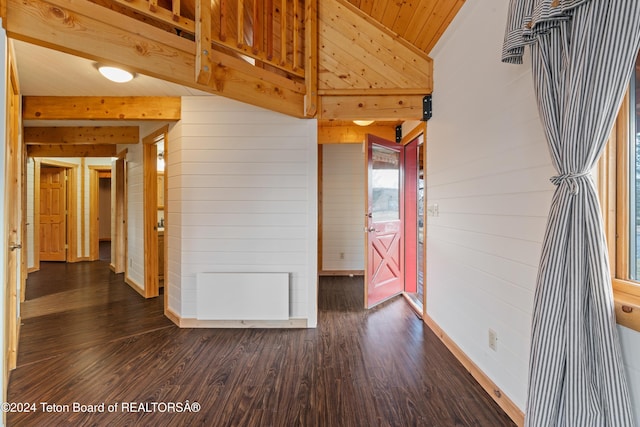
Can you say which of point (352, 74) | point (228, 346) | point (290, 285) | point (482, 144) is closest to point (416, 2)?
point (352, 74)

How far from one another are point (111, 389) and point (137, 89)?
2.51 metres

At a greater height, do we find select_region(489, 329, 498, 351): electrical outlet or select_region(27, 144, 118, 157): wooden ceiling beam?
select_region(27, 144, 118, 157): wooden ceiling beam

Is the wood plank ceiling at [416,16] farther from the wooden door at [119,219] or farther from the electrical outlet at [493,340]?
the wooden door at [119,219]

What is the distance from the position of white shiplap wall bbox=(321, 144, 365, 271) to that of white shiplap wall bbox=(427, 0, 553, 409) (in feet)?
6.86

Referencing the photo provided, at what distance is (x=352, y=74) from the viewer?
8.95 ft

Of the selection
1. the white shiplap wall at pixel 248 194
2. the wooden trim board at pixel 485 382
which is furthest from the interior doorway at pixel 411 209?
the white shiplap wall at pixel 248 194

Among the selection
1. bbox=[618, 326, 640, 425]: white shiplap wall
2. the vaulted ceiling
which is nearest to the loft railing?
the vaulted ceiling

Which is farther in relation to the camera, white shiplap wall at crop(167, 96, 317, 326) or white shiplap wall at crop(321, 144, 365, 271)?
white shiplap wall at crop(321, 144, 365, 271)

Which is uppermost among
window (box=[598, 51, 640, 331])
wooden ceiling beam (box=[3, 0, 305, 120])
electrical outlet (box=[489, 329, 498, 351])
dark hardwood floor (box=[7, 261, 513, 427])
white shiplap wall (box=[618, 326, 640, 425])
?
wooden ceiling beam (box=[3, 0, 305, 120])

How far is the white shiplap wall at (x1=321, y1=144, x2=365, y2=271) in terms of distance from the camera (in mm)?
4719

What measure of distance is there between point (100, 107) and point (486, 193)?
360 centimetres

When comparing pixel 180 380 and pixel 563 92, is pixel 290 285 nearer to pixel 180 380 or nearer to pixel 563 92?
pixel 180 380

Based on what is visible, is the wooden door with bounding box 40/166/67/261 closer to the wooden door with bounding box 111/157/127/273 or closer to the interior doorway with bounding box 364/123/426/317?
the wooden door with bounding box 111/157/127/273

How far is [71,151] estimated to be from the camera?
16.3ft
